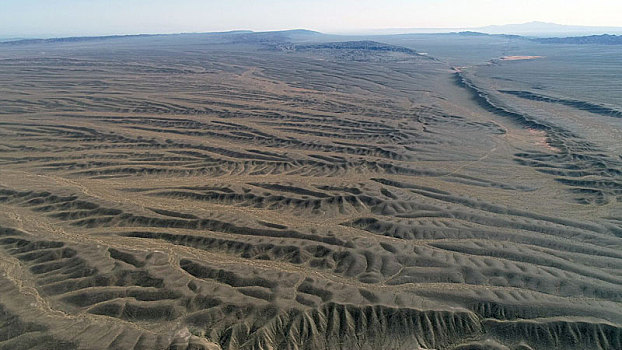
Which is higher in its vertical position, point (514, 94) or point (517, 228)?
point (514, 94)

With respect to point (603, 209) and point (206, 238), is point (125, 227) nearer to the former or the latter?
point (206, 238)

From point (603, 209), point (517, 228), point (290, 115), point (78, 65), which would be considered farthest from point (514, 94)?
point (78, 65)

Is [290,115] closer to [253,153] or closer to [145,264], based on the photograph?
[253,153]

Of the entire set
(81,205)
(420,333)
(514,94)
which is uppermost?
(514,94)

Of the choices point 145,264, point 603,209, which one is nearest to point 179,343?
point 145,264

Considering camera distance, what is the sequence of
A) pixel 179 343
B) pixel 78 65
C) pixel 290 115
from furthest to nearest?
pixel 78 65, pixel 290 115, pixel 179 343

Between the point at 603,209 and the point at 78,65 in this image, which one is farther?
the point at 78,65

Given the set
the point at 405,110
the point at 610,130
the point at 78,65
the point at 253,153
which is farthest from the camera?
the point at 78,65
